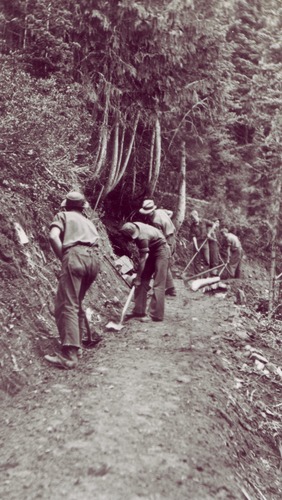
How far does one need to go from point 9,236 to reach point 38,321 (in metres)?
1.39

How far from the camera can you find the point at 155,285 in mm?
9320

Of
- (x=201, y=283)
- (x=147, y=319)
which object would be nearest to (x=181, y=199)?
(x=201, y=283)

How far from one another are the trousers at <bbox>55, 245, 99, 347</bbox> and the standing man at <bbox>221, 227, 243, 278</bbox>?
32.6ft

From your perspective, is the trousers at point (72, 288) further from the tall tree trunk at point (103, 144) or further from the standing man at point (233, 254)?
the standing man at point (233, 254)

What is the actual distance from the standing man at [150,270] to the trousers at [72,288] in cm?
215

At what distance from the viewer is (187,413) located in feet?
17.9

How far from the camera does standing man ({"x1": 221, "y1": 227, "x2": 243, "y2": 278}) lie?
16516mm

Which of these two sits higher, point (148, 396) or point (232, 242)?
point (148, 396)

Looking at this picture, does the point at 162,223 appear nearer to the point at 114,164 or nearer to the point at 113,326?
the point at 113,326

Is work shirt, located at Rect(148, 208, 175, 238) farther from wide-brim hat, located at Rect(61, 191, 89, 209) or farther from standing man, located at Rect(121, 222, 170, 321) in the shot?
wide-brim hat, located at Rect(61, 191, 89, 209)

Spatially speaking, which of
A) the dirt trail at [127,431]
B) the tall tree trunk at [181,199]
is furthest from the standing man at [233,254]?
the dirt trail at [127,431]

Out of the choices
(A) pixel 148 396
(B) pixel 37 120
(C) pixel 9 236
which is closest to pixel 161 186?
(B) pixel 37 120

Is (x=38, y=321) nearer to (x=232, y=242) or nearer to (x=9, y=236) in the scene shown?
(x=9, y=236)

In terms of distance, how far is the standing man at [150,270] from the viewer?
30.0ft
